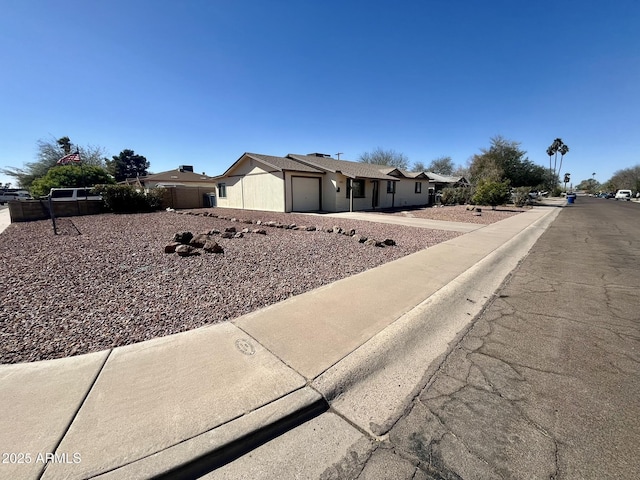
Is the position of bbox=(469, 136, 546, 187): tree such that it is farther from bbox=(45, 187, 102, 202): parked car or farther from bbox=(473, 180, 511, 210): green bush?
bbox=(45, 187, 102, 202): parked car

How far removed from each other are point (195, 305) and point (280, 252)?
339cm

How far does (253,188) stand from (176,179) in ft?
71.4

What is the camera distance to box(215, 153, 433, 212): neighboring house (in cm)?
1948

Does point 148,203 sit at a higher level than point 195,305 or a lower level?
higher

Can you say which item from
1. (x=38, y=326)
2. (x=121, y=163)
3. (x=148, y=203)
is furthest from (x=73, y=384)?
(x=121, y=163)

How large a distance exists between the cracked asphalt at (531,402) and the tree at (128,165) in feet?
220

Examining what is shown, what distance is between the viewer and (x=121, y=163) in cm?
5647

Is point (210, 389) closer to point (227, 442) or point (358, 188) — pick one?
point (227, 442)

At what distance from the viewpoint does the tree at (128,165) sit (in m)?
55.4

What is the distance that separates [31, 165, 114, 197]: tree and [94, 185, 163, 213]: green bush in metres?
14.3

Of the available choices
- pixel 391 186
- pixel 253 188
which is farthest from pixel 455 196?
pixel 253 188

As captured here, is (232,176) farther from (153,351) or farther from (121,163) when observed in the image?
(121,163)

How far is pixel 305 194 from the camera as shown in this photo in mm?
20359

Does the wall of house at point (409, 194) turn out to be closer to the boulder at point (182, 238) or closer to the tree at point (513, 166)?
the tree at point (513, 166)
